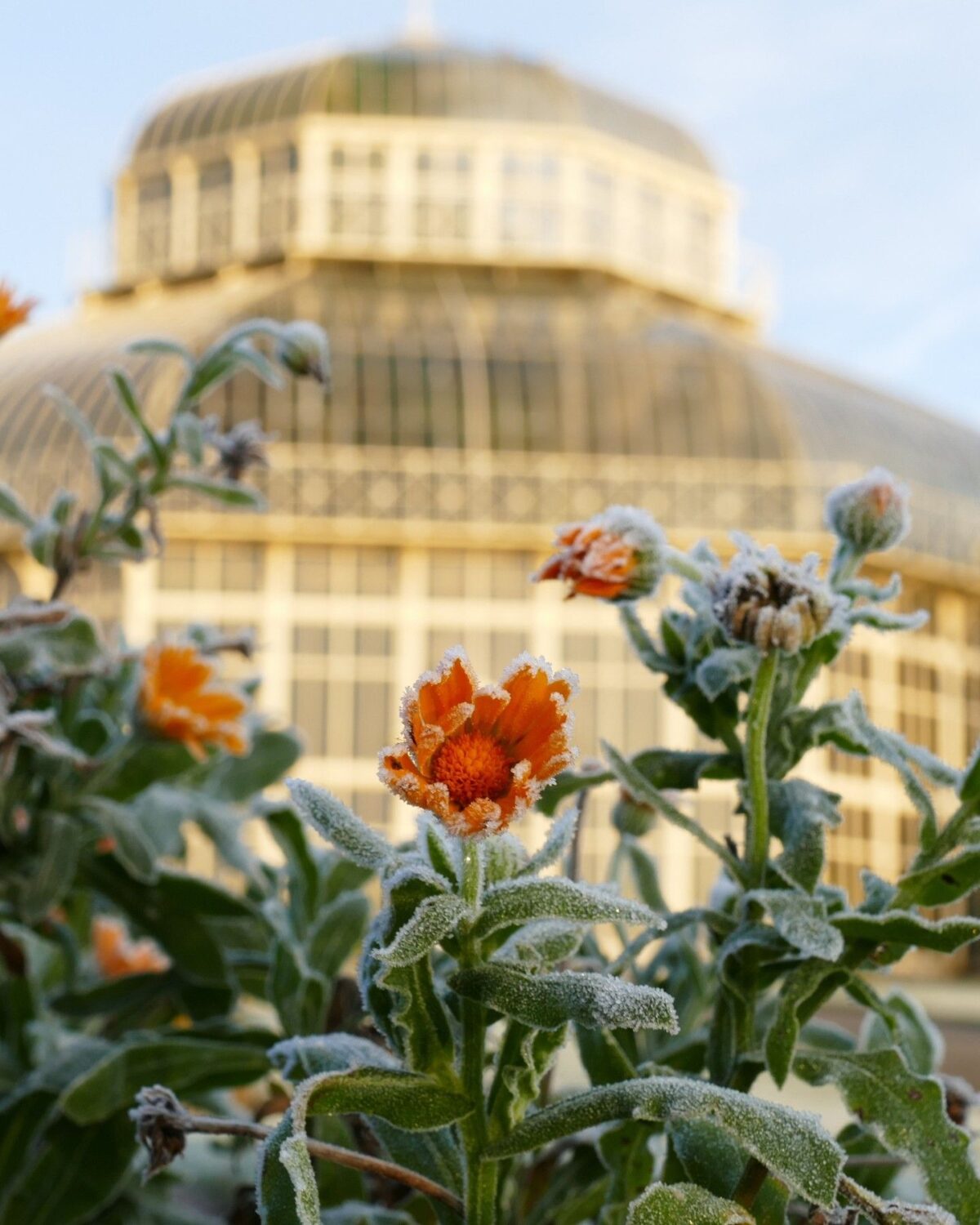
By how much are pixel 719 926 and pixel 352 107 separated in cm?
2384

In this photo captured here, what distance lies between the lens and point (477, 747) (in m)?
0.84

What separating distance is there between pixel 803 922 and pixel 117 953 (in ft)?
4.72

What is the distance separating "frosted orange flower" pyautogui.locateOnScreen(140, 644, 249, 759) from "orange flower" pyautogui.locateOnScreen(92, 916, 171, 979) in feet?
2.23

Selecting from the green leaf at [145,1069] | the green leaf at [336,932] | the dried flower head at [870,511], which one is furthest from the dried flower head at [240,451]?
the dried flower head at [870,511]

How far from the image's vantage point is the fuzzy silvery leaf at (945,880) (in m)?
1.08

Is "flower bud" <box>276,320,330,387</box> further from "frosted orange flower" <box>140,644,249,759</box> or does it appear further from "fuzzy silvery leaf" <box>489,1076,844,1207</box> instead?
"fuzzy silvery leaf" <box>489,1076,844,1207</box>

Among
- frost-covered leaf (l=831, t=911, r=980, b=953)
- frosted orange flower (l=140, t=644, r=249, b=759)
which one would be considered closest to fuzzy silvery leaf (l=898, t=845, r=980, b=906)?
frost-covered leaf (l=831, t=911, r=980, b=953)

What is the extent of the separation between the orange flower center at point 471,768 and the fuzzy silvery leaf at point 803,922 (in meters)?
0.25

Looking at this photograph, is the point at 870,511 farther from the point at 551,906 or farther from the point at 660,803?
the point at 551,906

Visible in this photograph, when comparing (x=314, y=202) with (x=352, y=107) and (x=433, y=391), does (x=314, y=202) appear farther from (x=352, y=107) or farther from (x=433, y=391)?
(x=433, y=391)

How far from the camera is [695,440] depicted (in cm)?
1838

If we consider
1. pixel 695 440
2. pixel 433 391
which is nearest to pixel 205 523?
pixel 433 391

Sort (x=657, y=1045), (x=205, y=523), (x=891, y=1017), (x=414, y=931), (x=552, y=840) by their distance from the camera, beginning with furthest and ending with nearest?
(x=205, y=523) → (x=657, y=1045) → (x=891, y=1017) → (x=552, y=840) → (x=414, y=931)

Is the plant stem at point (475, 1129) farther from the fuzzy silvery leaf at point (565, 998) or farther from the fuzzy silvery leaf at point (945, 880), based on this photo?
the fuzzy silvery leaf at point (945, 880)
